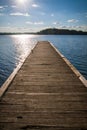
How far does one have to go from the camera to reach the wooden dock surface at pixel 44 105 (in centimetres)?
496

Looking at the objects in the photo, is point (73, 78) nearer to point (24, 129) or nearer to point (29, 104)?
point (29, 104)

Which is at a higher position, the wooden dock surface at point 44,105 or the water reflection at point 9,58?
the wooden dock surface at point 44,105

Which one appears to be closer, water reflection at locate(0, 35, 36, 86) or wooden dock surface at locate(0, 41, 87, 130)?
wooden dock surface at locate(0, 41, 87, 130)

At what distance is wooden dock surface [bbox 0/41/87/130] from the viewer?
16.3ft

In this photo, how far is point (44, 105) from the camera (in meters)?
6.04

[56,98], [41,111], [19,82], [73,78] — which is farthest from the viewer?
[73,78]

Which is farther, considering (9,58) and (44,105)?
(9,58)

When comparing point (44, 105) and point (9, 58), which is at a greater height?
point (44, 105)

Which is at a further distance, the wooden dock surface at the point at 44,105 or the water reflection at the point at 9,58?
the water reflection at the point at 9,58

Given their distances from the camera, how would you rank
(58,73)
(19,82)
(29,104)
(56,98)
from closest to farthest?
(29,104) < (56,98) < (19,82) < (58,73)

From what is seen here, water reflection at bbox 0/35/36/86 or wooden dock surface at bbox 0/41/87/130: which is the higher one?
wooden dock surface at bbox 0/41/87/130

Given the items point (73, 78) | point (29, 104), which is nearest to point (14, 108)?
point (29, 104)

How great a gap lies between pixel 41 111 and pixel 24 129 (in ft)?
3.14

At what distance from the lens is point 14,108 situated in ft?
18.9
